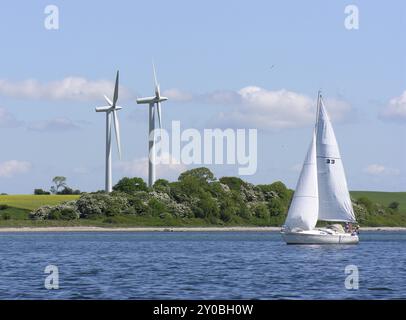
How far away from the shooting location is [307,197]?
128125 millimetres

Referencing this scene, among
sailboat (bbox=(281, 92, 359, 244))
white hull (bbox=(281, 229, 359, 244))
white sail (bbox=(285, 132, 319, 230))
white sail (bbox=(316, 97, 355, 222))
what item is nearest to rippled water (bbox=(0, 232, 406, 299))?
white hull (bbox=(281, 229, 359, 244))

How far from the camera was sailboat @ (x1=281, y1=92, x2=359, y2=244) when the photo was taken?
129m

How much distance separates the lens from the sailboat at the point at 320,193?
128750mm

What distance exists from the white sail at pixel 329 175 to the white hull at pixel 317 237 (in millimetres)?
2321

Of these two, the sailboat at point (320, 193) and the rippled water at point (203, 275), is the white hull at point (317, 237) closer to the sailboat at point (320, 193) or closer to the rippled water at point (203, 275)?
the sailboat at point (320, 193)

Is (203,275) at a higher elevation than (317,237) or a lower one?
lower

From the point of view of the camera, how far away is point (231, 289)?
206 feet

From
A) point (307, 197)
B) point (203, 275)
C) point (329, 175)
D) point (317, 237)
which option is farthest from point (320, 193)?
point (203, 275)

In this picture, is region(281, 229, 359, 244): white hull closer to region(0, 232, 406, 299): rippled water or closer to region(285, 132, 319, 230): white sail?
region(285, 132, 319, 230): white sail

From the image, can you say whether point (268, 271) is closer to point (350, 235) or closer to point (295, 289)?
point (295, 289)

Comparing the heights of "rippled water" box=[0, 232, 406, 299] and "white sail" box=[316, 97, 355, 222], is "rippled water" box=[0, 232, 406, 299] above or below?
below

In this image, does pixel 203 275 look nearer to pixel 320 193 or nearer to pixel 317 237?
pixel 317 237

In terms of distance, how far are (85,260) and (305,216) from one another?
128ft

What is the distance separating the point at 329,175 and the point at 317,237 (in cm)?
889
